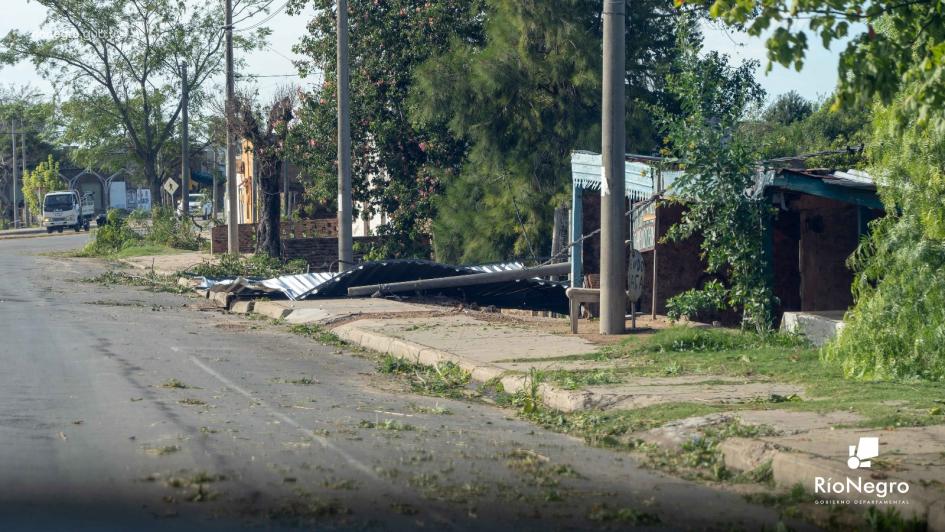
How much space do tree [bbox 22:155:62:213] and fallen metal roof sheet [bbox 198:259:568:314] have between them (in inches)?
2304

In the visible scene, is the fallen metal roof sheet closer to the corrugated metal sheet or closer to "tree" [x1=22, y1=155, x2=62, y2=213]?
the corrugated metal sheet

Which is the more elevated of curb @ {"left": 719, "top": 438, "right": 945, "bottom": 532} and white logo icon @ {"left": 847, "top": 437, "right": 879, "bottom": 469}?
white logo icon @ {"left": 847, "top": 437, "right": 879, "bottom": 469}

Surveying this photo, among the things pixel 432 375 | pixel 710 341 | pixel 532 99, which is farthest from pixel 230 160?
pixel 710 341

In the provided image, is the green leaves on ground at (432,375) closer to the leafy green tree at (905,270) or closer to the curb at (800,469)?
the leafy green tree at (905,270)

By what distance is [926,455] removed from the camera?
744cm

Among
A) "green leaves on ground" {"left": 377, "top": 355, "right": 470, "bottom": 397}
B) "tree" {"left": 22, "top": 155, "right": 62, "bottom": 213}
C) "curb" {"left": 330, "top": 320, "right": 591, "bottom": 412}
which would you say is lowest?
"green leaves on ground" {"left": 377, "top": 355, "right": 470, "bottom": 397}

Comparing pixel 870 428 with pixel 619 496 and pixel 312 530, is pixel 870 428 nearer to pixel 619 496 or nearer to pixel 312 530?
pixel 619 496

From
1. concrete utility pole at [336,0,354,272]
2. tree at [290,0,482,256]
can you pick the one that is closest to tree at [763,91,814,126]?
tree at [290,0,482,256]

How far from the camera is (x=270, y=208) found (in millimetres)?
32375

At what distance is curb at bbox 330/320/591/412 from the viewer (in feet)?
34.6

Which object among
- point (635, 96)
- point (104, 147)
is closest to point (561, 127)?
point (635, 96)

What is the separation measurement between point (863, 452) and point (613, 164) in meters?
7.58

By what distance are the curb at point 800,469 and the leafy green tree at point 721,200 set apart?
6510 mm

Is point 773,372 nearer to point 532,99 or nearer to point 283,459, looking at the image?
point 283,459
